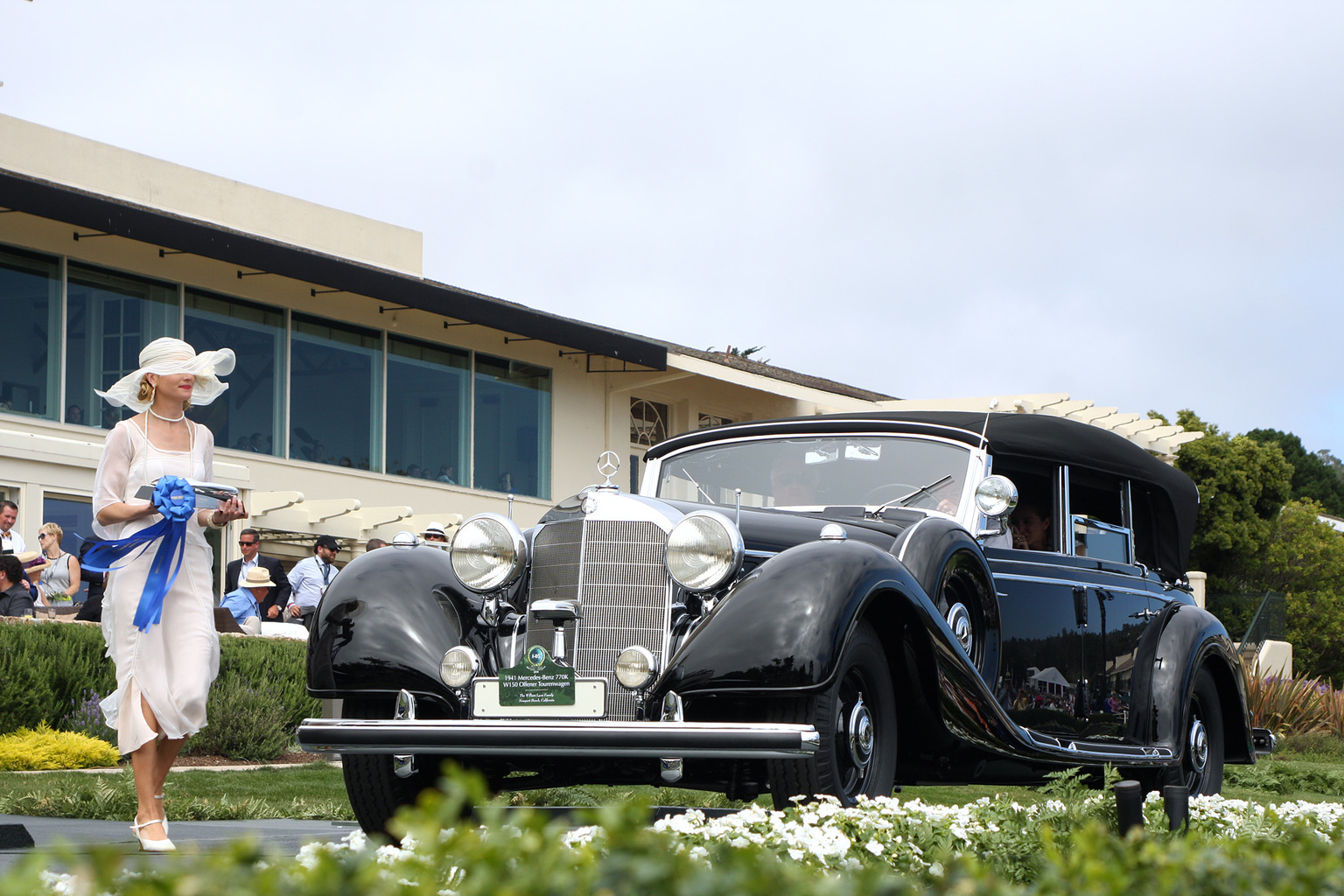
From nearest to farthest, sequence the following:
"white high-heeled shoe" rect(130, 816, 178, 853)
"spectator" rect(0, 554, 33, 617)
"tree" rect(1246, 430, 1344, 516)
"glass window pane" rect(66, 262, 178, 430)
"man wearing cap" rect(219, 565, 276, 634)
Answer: "white high-heeled shoe" rect(130, 816, 178, 853) < "spectator" rect(0, 554, 33, 617) < "man wearing cap" rect(219, 565, 276, 634) < "glass window pane" rect(66, 262, 178, 430) < "tree" rect(1246, 430, 1344, 516)

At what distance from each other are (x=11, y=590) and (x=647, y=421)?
14.6 m

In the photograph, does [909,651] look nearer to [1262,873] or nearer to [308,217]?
[1262,873]

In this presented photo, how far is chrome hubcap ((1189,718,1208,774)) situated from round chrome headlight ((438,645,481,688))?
410cm

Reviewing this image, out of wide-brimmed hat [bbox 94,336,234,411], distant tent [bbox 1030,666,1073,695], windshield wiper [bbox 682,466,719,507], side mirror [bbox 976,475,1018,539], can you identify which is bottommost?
distant tent [bbox 1030,666,1073,695]

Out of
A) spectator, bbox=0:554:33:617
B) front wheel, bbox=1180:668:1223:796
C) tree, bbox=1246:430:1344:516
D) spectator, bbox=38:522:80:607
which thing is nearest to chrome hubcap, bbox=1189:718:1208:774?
front wheel, bbox=1180:668:1223:796

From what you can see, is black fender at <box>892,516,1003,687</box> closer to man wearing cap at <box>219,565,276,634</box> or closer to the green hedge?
the green hedge

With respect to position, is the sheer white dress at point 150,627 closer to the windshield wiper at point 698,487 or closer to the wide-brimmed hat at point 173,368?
the wide-brimmed hat at point 173,368

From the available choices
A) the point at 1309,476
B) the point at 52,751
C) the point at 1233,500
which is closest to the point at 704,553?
the point at 52,751

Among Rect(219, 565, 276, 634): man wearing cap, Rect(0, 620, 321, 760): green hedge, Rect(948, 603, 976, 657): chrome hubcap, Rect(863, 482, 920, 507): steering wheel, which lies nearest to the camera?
Rect(948, 603, 976, 657): chrome hubcap

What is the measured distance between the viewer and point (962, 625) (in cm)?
606

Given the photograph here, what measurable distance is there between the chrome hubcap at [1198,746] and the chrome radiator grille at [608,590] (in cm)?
361

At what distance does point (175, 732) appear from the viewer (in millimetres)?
5332

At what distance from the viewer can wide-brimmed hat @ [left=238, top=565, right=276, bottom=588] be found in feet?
41.4

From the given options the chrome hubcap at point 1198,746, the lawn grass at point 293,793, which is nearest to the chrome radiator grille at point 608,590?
the lawn grass at point 293,793
